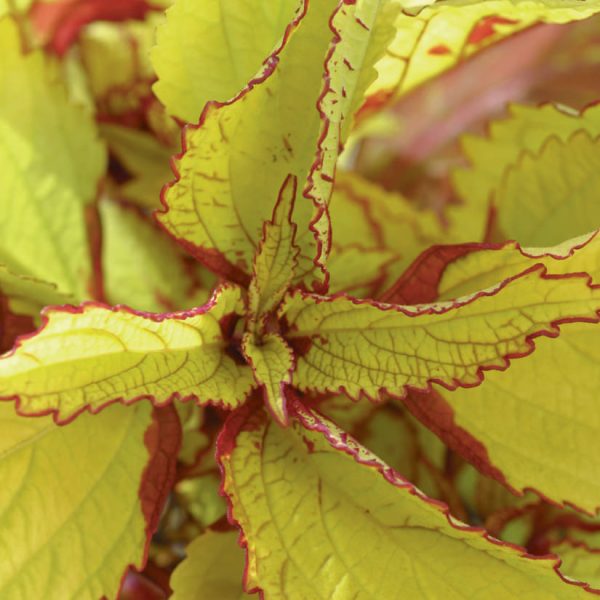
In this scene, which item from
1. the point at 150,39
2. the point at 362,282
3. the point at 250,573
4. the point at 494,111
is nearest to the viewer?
the point at 250,573

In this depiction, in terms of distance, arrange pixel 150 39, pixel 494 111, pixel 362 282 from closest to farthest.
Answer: pixel 362 282
pixel 150 39
pixel 494 111

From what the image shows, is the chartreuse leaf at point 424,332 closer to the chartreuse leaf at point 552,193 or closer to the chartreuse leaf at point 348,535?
the chartreuse leaf at point 348,535

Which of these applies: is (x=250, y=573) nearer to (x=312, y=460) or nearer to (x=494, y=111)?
(x=312, y=460)

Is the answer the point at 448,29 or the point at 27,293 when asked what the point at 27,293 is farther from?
the point at 448,29

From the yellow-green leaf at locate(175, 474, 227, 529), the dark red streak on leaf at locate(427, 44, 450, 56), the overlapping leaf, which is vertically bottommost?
the yellow-green leaf at locate(175, 474, 227, 529)

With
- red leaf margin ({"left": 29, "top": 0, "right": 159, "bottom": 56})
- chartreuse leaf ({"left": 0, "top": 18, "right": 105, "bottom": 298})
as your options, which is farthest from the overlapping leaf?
red leaf margin ({"left": 29, "top": 0, "right": 159, "bottom": 56})

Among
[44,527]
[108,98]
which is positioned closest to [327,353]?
[44,527]

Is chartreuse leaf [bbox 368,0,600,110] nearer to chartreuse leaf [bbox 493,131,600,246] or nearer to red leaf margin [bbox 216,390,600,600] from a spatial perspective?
chartreuse leaf [bbox 493,131,600,246]
